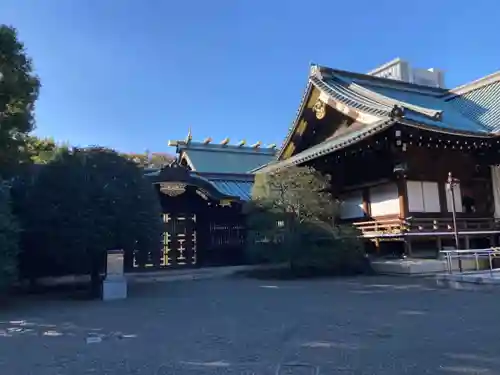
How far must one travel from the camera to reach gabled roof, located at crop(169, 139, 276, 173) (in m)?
24.3

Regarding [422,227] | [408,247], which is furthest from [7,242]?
[422,227]

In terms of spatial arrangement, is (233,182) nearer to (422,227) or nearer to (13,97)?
(422,227)

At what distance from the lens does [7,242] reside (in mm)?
8078

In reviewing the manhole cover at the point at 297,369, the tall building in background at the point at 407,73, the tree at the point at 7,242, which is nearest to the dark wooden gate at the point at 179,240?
the tree at the point at 7,242

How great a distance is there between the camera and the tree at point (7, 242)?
7926 millimetres

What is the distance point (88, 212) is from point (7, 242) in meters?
1.59

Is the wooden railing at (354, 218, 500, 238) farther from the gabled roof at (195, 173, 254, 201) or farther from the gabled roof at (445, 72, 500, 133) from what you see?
the gabled roof at (195, 173, 254, 201)

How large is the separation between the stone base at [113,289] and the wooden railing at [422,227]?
8015 mm

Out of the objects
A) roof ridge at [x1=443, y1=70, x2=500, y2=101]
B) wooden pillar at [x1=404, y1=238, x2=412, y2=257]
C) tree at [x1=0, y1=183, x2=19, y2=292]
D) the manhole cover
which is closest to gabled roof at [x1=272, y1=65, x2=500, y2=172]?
roof ridge at [x1=443, y1=70, x2=500, y2=101]

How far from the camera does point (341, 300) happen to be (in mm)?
8164

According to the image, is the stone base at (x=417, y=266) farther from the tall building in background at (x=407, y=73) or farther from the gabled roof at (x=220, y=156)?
the tall building in background at (x=407, y=73)

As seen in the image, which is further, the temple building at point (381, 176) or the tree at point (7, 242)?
the temple building at point (381, 176)

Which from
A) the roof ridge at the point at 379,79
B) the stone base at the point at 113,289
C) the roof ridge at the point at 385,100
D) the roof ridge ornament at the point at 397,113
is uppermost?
the roof ridge at the point at 379,79

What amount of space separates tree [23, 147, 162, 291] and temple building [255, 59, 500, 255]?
630 centimetres
